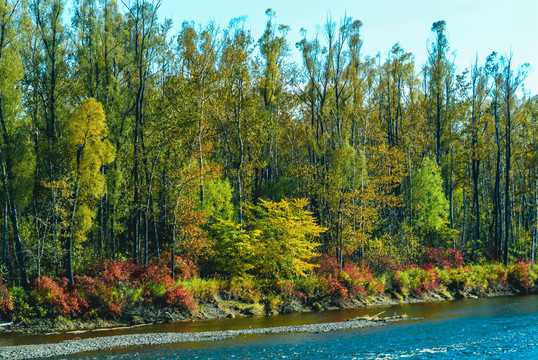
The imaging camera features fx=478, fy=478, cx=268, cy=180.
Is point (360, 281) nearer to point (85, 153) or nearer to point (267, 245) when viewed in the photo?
point (267, 245)

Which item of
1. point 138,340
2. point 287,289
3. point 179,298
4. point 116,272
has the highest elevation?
point 116,272

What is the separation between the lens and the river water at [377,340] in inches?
686

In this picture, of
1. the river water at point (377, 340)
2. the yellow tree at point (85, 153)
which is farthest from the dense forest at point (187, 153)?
the river water at point (377, 340)

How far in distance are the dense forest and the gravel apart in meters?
6.10

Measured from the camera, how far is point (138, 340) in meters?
19.6

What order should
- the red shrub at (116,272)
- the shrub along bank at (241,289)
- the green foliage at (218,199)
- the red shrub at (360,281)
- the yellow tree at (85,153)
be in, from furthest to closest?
the green foliage at (218,199) → the red shrub at (360,281) → the red shrub at (116,272) → the yellow tree at (85,153) → the shrub along bank at (241,289)

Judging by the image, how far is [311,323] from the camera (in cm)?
2402

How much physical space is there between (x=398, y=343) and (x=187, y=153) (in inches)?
672

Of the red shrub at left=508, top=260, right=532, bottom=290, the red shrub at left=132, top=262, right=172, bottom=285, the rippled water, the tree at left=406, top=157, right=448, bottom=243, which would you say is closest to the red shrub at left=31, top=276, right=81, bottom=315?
the red shrub at left=132, top=262, right=172, bottom=285

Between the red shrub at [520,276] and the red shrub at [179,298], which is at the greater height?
the red shrub at [179,298]

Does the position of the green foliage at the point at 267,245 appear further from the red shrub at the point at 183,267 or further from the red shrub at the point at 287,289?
the red shrub at the point at 183,267

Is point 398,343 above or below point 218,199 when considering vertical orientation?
below

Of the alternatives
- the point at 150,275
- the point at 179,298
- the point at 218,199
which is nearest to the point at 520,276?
the point at 218,199

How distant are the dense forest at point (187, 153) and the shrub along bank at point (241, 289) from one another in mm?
1164
